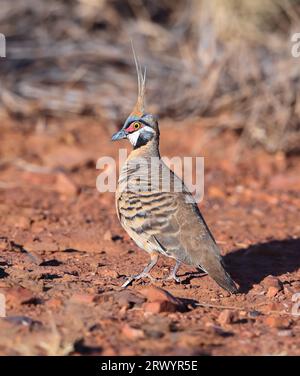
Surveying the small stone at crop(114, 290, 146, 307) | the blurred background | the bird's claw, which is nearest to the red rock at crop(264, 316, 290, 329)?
the small stone at crop(114, 290, 146, 307)

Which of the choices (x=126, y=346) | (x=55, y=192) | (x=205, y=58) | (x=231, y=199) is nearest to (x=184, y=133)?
(x=205, y=58)

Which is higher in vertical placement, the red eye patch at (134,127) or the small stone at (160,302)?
the red eye patch at (134,127)

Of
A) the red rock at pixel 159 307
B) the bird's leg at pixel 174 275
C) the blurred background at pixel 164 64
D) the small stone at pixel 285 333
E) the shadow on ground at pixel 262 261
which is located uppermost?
the blurred background at pixel 164 64

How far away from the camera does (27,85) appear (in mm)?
11156

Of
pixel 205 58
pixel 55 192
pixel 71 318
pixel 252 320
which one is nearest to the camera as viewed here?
pixel 71 318

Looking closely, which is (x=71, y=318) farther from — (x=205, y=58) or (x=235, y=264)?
(x=205, y=58)

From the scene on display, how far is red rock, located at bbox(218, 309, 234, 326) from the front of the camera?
4.76m

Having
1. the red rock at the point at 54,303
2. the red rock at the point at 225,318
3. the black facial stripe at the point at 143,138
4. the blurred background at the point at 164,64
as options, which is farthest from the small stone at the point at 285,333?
the blurred background at the point at 164,64

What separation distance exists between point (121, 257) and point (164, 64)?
5.64 m

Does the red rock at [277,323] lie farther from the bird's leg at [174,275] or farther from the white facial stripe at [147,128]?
the white facial stripe at [147,128]

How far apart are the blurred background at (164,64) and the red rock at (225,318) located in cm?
591

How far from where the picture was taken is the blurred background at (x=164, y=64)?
412 inches

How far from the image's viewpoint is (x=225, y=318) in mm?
4758

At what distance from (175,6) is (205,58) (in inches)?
105
